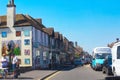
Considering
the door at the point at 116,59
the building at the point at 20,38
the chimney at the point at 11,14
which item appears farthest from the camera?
the chimney at the point at 11,14

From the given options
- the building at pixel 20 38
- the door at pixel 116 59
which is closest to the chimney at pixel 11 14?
the building at pixel 20 38

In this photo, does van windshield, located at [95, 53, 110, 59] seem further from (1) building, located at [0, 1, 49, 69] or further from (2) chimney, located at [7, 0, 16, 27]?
(2) chimney, located at [7, 0, 16, 27]

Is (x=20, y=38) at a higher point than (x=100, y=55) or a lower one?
higher

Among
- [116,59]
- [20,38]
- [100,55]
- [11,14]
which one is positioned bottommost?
[116,59]

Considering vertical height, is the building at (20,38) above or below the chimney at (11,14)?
below

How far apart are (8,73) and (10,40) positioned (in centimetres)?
2605

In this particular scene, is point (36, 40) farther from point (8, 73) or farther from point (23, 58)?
point (8, 73)

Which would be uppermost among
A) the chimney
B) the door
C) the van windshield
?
the chimney

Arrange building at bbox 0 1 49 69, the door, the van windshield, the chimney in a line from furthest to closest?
the chimney
building at bbox 0 1 49 69
the van windshield
the door

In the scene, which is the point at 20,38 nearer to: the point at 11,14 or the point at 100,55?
the point at 11,14

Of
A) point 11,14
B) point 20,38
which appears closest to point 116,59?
point 20,38

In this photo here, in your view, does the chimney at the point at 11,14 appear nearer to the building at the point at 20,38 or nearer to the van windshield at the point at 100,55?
the building at the point at 20,38

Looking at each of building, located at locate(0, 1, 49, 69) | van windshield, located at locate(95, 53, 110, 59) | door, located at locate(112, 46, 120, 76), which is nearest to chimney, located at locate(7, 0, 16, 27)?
building, located at locate(0, 1, 49, 69)

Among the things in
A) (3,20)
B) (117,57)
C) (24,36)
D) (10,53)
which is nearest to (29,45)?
(24,36)
